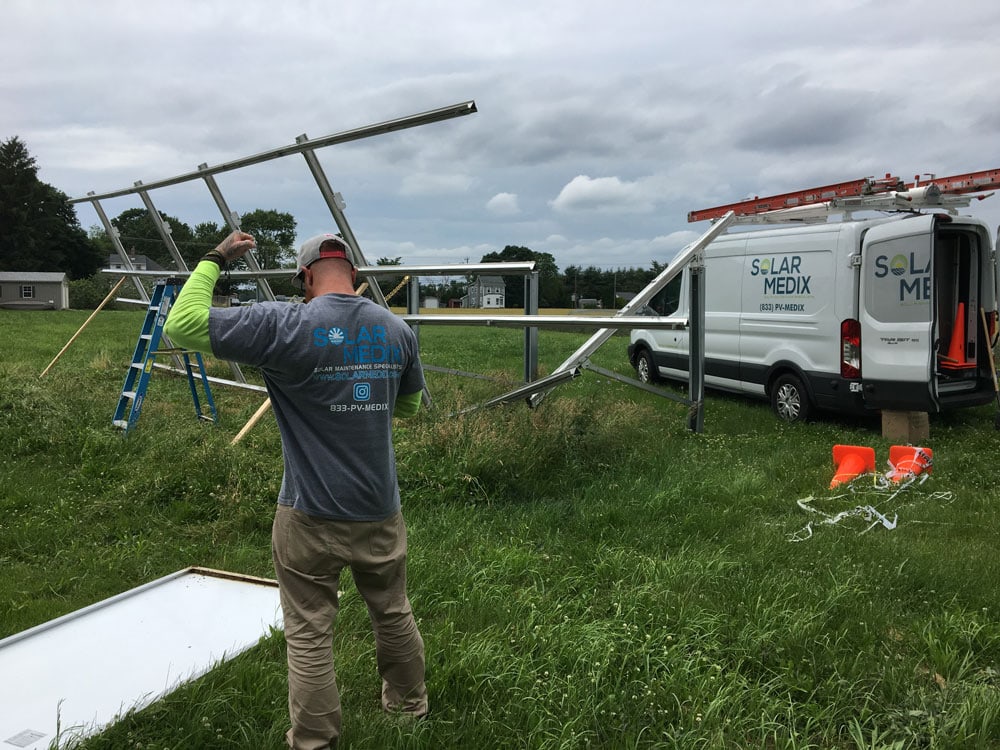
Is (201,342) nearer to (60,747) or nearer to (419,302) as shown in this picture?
(60,747)

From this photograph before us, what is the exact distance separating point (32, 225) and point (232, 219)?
59461mm

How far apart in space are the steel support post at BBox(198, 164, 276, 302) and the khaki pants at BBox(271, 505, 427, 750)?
5.82 metres

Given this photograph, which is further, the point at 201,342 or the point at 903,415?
the point at 903,415

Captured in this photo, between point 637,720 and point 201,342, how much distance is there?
2.14m

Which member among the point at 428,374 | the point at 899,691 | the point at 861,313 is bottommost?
the point at 899,691

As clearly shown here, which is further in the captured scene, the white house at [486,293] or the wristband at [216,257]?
the white house at [486,293]

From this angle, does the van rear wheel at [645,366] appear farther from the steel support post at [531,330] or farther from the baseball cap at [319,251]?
the baseball cap at [319,251]

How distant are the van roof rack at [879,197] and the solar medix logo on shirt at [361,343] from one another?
23.7 ft

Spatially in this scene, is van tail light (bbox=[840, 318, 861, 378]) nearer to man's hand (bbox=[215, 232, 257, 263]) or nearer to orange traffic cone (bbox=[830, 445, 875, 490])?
orange traffic cone (bbox=[830, 445, 875, 490])

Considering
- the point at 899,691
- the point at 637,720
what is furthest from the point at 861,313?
the point at 637,720

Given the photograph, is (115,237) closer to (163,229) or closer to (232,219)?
(163,229)

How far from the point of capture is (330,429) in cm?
245

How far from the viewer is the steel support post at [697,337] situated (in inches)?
285

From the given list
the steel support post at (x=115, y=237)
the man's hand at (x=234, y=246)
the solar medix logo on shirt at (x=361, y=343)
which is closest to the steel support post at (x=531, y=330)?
the man's hand at (x=234, y=246)
